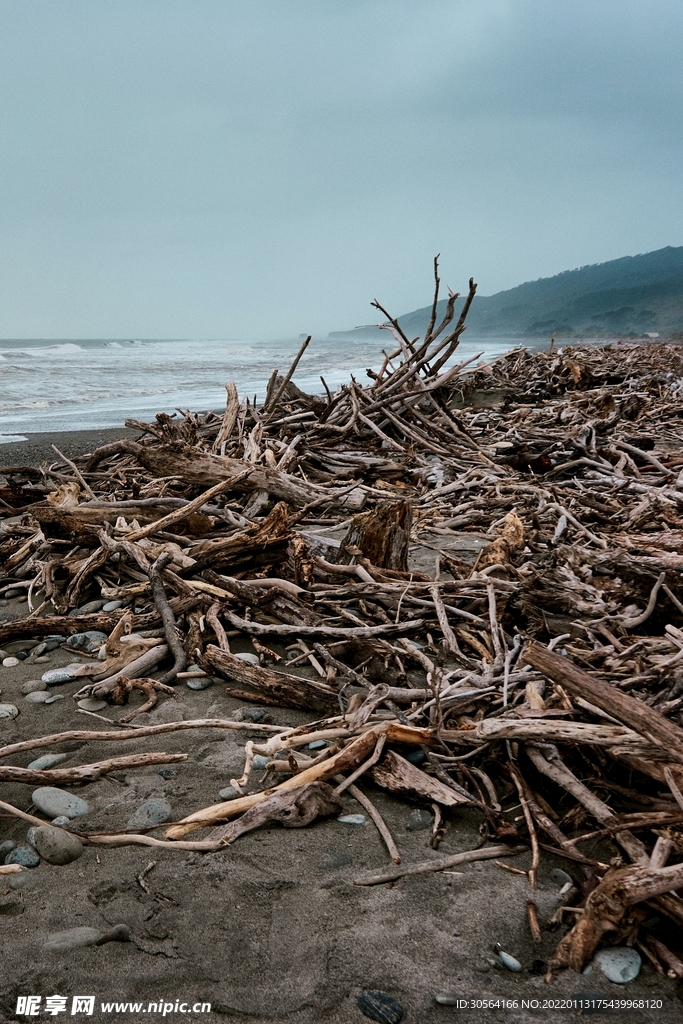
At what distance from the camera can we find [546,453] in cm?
522

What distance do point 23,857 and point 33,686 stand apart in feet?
3.00

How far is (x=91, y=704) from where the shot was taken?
238cm

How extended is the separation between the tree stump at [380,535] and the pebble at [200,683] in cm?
83

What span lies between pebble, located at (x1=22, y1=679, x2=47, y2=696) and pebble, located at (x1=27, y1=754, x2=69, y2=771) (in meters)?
0.46

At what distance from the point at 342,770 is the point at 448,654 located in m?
0.77

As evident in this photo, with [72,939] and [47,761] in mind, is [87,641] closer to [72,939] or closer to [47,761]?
[47,761]

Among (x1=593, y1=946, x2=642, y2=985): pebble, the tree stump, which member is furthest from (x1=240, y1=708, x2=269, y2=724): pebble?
(x1=593, y1=946, x2=642, y2=985): pebble

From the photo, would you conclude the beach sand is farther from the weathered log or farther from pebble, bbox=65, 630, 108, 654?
pebble, bbox=65, 630, 108, 654

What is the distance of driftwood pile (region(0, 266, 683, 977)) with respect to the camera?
5.33ft

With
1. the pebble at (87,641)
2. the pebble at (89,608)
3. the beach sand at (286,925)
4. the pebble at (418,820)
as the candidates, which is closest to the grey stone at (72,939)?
the beach sand at (286,925)

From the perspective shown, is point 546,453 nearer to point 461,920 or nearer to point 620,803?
point 620,803

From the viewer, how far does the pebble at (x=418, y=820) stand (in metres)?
1.77

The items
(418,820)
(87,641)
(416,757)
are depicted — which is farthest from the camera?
(87,641)

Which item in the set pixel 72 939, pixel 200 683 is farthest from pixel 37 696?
pixel 72 939
